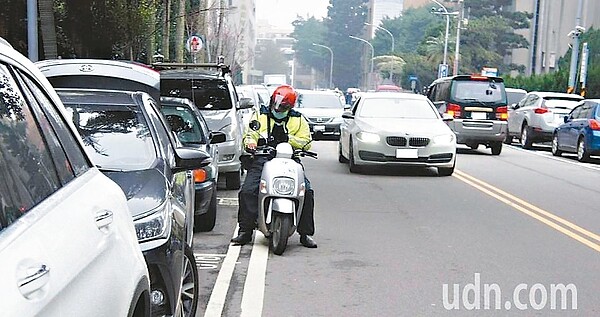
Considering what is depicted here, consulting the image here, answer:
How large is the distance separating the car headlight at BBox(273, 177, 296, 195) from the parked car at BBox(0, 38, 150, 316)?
4640mm

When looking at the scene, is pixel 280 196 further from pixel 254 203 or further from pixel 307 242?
pixel 307 242

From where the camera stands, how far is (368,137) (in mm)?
15281

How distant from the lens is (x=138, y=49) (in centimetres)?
2230

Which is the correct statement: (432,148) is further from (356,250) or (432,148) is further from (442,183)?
(356,250)

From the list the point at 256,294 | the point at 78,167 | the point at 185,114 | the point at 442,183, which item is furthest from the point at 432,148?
the point at 78,167

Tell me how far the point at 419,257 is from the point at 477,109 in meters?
14.0

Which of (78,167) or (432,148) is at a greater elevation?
(78,167)

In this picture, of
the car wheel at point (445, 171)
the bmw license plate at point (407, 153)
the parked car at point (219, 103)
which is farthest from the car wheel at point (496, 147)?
the parked car at point (219, 103)

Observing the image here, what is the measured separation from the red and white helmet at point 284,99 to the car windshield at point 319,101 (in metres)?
18.3

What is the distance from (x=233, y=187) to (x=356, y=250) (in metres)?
5.08

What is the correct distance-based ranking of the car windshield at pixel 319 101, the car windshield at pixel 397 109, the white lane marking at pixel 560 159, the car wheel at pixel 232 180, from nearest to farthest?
1. the car wheel at pixel 232 180
2. the car windshield at pixel 397 109
3. the white lane marking at pixel 560 159
4. the car windshield at pixel 319 101

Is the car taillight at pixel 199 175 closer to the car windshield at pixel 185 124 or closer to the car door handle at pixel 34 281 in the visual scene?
the car windshield at pixel 185 124

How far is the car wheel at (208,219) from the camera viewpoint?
9.43 m

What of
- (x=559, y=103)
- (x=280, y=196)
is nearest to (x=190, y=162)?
(x=280, y=196)
